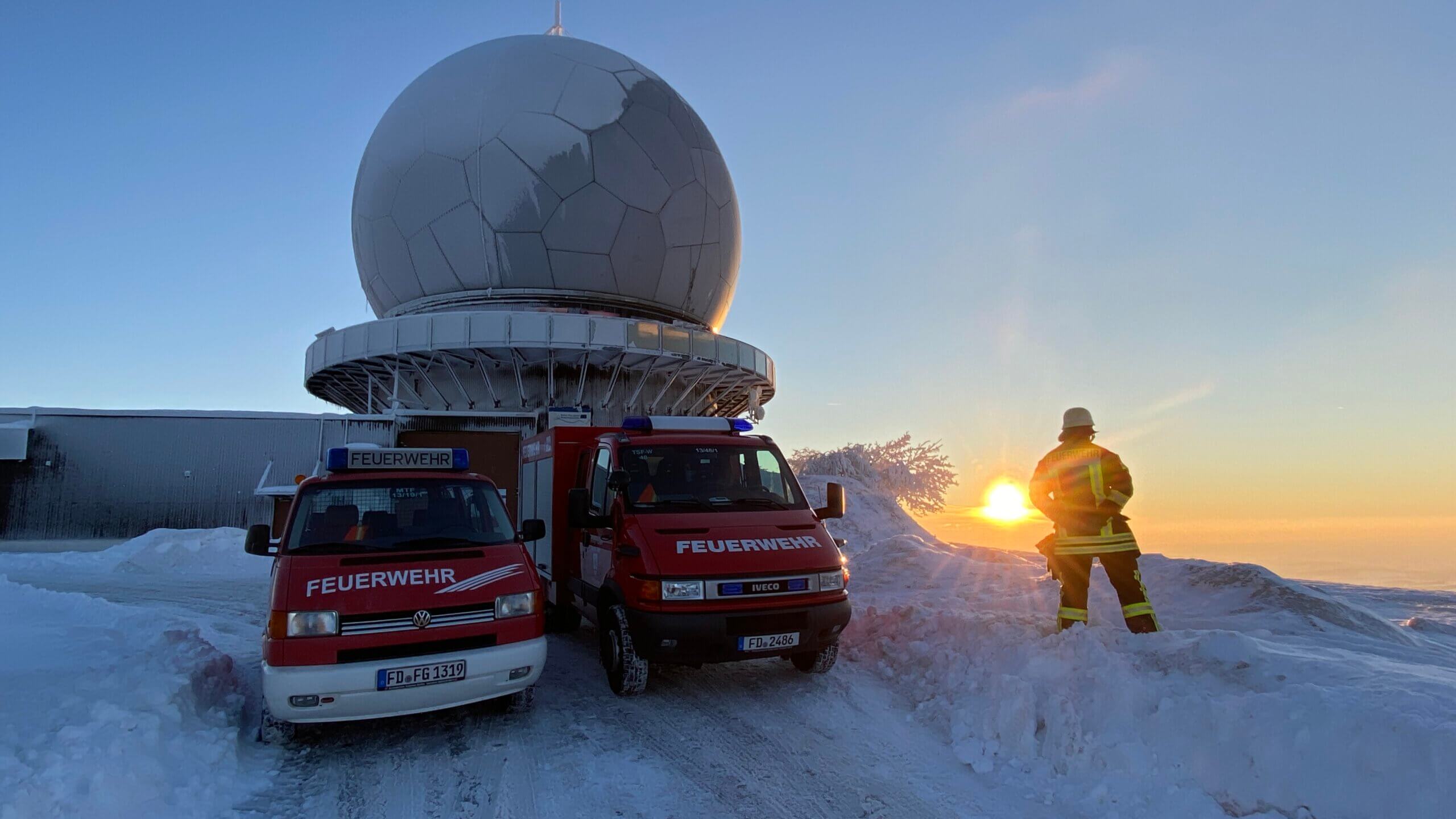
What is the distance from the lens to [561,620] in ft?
27.6

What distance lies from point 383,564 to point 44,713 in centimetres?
200

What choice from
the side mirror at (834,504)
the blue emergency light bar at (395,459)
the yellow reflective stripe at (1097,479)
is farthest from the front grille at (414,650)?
the yellow reflective stripe at (1097,479)

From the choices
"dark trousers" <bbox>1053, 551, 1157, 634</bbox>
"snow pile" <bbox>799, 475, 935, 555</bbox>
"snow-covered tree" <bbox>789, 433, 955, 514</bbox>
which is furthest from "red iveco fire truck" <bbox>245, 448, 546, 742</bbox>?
"snow-covered tree" <bbox>789, 433, 955, 514</bbox>

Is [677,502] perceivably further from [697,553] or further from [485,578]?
[485,578]

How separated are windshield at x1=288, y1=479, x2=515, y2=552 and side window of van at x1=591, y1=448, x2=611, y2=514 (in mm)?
976

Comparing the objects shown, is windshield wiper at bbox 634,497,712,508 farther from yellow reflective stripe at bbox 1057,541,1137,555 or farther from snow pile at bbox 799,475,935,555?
snow pile at bbox 799,475,935,555

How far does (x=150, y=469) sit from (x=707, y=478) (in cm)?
1930

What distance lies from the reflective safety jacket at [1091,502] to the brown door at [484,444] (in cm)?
1442

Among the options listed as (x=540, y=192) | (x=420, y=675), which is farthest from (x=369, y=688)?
(x=540, y=192)

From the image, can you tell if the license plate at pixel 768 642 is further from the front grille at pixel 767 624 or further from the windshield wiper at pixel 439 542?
the windshield wiper at pixel 439 542

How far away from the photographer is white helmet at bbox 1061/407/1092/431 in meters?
6.53

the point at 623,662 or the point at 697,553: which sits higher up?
the point at 697,553

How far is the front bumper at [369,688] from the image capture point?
4.46 m

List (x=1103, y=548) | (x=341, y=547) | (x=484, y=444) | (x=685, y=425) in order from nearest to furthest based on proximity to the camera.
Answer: (x=341, y=547) < (x=1103, y=548) < (x=685, y=425) < (x=484, y=444)
